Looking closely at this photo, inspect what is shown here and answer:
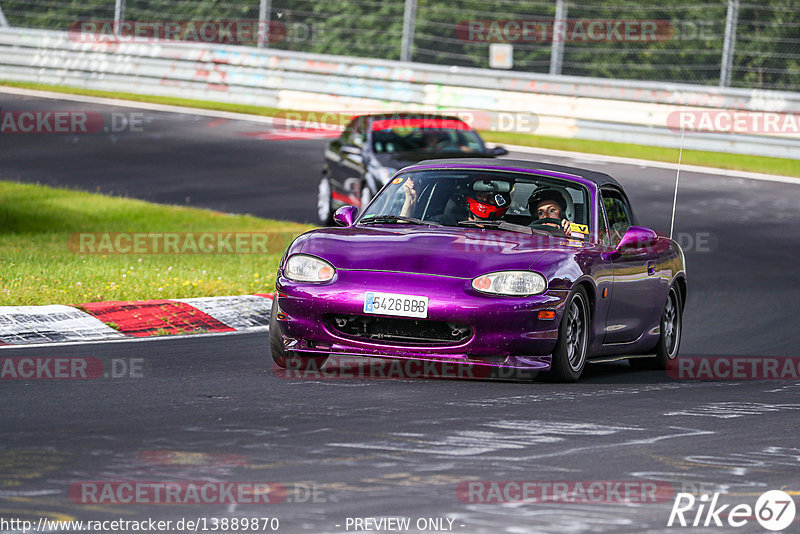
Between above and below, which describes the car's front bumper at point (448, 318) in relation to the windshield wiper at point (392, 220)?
below

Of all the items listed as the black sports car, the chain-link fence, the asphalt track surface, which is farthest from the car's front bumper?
the chain-link fence

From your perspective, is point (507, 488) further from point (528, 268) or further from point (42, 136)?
point (42, 136)

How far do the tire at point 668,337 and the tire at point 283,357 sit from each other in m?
2.73

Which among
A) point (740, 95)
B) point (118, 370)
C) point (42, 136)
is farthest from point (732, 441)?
point (42, 136)

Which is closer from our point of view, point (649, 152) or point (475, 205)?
point (475, 205)

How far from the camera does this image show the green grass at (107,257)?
11820mm

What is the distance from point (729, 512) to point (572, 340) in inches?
135

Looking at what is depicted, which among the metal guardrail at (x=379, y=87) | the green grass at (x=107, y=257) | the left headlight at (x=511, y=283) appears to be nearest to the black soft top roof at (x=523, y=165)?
the left headlight at (x=511, y=283)

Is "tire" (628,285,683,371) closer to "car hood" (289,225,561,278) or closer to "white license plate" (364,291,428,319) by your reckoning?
"car hood" (289,225,561,278)

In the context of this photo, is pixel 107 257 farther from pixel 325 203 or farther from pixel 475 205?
pixel 475 205

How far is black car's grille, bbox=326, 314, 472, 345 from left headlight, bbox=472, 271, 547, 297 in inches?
10.0

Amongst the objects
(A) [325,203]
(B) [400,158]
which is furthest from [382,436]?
(A) [325,203]

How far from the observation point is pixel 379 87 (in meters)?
28.8

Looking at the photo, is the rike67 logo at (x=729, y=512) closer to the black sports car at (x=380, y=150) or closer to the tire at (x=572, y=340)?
the tire at (x=572, y=340)
